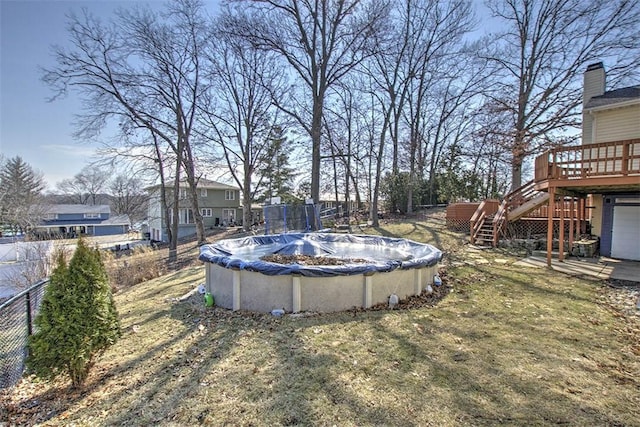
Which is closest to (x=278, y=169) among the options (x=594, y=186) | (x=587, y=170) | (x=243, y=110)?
(x=243, y=110)

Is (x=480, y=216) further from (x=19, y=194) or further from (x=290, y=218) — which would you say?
(x=19, y=194)

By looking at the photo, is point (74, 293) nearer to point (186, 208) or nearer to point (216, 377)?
point (216, 377)

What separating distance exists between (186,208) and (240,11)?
786 inches

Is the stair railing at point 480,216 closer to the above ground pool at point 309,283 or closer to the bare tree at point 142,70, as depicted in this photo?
the above ground pool at point 309,283

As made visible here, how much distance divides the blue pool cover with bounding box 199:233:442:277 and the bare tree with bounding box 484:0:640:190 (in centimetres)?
1103

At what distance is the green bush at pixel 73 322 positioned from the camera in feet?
9.86

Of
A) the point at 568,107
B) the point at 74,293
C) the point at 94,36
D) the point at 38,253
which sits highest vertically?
the point at 94,36

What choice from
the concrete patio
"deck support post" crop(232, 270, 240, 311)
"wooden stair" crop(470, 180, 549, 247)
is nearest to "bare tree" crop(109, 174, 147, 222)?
"wooden stair" crop(470, 180, 549, 247)

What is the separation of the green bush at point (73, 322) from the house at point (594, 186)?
983 centimetres

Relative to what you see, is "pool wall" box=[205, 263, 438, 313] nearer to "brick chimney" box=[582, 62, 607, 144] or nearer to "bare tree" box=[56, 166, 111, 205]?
"brick chimney" box=[582, 62, 607, 144]

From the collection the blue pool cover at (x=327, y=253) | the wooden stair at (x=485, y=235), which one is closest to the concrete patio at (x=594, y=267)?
the wooden stair at (x=485, y=235)

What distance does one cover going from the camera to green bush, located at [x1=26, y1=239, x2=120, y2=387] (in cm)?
301

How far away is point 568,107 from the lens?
15.2 meters

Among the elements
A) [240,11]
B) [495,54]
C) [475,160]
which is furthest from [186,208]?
[495,54]
